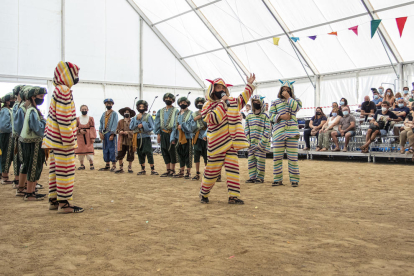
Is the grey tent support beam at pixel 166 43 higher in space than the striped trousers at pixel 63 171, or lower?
higher

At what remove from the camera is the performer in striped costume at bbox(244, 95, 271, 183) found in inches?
300

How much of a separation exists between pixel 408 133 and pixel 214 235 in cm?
917

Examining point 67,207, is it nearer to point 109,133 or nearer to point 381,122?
point 109,133

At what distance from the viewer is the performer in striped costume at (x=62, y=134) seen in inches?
181

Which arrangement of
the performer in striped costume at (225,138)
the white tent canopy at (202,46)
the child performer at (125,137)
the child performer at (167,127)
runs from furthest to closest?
the white tent canopy at (202,46), the child performer at (125,137), the child performer at (167,127), the performer in striped costume at (225,138)

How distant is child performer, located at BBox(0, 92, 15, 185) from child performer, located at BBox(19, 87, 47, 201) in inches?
67.0

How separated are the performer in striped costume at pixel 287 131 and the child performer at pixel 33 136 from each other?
3960 millimetres

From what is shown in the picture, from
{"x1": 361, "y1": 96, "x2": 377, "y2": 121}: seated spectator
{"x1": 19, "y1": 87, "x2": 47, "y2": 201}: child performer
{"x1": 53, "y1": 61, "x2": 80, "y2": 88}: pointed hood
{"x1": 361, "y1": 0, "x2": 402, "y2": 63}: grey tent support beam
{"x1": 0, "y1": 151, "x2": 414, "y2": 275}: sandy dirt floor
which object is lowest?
{"x1": 0, "y1": 151, "x2": 414, "y2": 275}: sandy dirt floor

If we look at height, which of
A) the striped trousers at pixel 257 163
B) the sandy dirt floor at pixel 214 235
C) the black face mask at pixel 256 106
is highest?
the black face mask at pixel 256 106

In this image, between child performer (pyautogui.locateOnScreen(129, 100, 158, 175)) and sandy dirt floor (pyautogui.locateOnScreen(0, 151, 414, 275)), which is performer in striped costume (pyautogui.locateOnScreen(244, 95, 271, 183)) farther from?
child performer (pyautogui.locateOnScreen(129, 100, 158, 175))

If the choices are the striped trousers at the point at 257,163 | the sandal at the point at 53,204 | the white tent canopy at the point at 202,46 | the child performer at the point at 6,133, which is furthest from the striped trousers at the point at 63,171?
the white tent canopy at the point at 202,46

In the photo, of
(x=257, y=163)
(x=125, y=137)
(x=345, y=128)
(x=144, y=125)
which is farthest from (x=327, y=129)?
(x=125, y=137)

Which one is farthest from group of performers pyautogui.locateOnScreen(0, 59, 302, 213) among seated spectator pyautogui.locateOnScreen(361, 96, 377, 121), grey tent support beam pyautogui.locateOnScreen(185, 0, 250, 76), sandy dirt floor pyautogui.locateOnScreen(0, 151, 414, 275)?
grey tent support beam pyautogui.locateOnScreen(185, 0, 250, 76)

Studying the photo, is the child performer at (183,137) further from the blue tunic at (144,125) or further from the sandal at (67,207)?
the sandal at (67,207)
